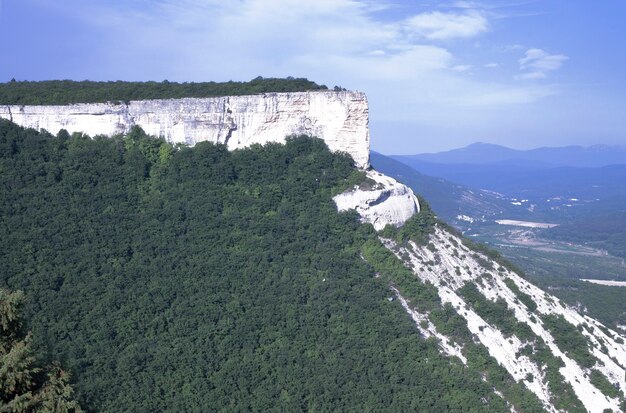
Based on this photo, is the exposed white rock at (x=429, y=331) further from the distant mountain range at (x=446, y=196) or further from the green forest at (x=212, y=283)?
the distant mountain range at (x=446, y=196)

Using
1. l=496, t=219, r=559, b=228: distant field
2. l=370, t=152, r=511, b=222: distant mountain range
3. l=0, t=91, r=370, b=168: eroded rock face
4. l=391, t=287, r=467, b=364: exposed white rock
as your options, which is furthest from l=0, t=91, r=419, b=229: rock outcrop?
l=496, t=219, r=559, b=228: distant field

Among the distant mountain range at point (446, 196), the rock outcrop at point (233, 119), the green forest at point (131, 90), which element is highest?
the green forest at point (131, 90)

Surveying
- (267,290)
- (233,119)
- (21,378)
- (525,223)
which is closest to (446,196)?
(525,223)

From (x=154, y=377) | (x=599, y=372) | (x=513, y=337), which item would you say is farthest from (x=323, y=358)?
(x=599, y=372)

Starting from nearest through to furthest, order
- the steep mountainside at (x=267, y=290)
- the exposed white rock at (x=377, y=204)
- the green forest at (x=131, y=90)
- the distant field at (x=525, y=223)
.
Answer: the steep mountainside at (x=267, y=290)
the exposed white rock at (x=377, y=204)
the green forest at (x=131, y=90)
the distant field at (x=525, y=223)

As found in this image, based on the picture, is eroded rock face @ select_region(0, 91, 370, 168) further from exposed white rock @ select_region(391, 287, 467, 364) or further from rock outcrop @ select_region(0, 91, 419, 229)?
exposed white rock @ select_region(391, 287, 467, 364)

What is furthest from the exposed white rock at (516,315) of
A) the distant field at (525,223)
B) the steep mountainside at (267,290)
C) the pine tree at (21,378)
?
the distant field at (525,223)
